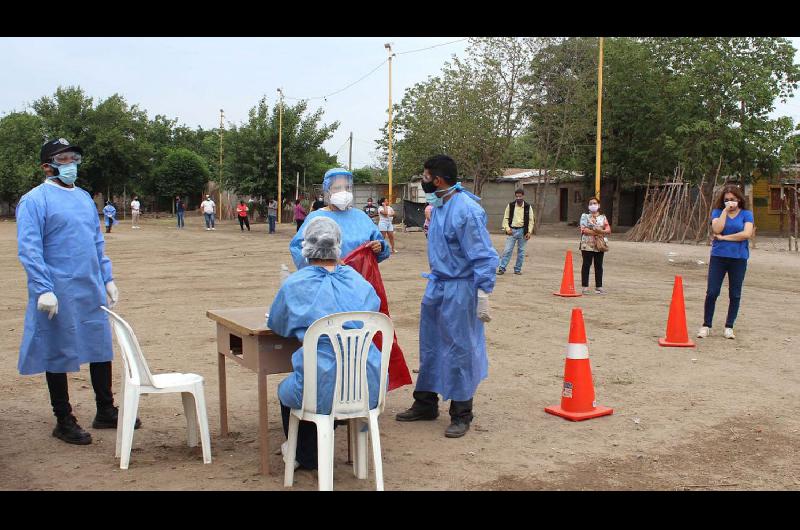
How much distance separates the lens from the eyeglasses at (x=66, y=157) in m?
5.30

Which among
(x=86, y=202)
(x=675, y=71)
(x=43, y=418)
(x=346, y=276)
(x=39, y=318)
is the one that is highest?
(x=675, y=71)

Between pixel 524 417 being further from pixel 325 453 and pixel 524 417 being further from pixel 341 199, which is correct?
pixel 325 453

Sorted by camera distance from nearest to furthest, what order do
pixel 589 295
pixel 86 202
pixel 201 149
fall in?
pixel 86 202 → pixel 589 295 → pixel 201 149

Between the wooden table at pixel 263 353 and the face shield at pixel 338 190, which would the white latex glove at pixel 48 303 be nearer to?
the wooden table at pixel 263 353

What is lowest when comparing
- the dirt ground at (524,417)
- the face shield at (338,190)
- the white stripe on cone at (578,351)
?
the dirt ground at (524,417)

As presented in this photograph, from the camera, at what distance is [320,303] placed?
427 centimetres

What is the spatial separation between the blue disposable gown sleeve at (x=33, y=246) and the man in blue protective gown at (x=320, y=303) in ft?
5.55

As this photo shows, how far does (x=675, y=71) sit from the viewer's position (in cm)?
3225

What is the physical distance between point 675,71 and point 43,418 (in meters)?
31.5

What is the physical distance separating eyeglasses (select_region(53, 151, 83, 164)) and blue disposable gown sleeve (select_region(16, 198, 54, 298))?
37cm

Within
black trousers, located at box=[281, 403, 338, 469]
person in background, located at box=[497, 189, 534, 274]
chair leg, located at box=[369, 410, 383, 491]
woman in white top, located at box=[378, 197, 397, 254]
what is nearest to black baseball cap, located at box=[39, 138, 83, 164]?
black trousers, located at box=[281, 403, 338, 469]

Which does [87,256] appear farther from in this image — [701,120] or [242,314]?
[701,120]

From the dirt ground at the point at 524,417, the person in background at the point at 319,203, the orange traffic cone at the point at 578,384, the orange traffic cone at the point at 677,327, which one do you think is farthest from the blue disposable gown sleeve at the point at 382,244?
the orange traffic cone at the point at 677,327

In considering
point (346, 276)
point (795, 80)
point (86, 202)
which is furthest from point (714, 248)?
point (795, 80)
